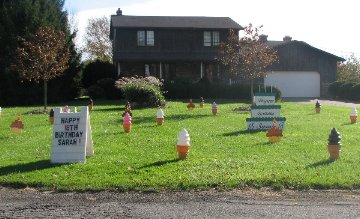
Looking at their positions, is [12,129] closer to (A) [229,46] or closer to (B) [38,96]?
(A) [229,46]

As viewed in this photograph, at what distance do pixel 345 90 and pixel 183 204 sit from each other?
35443 mm

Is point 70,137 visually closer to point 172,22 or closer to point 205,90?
point 205,90

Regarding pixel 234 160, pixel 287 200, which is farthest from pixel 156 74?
pixel 287 200

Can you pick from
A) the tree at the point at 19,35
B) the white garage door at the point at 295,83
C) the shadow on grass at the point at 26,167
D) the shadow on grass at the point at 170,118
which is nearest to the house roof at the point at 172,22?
the white garage door at the point at 295,83

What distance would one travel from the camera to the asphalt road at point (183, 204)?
7430mm

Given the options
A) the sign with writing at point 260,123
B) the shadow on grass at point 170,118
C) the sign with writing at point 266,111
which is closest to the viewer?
the sign with writing at point 260,123

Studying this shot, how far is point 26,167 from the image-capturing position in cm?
1063

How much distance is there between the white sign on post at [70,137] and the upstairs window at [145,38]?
1219 inches

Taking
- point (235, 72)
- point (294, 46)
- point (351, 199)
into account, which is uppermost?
point (294, 46)

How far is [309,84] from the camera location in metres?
45.0

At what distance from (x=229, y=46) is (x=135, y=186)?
19356mm

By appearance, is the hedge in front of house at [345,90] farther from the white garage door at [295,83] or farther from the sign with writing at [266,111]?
the sign with writing at [266,111]

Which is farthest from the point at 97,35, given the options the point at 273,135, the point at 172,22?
the point at 273,135

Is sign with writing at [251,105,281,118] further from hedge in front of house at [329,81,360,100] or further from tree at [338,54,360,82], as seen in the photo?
tree at [338,54,360,82]
